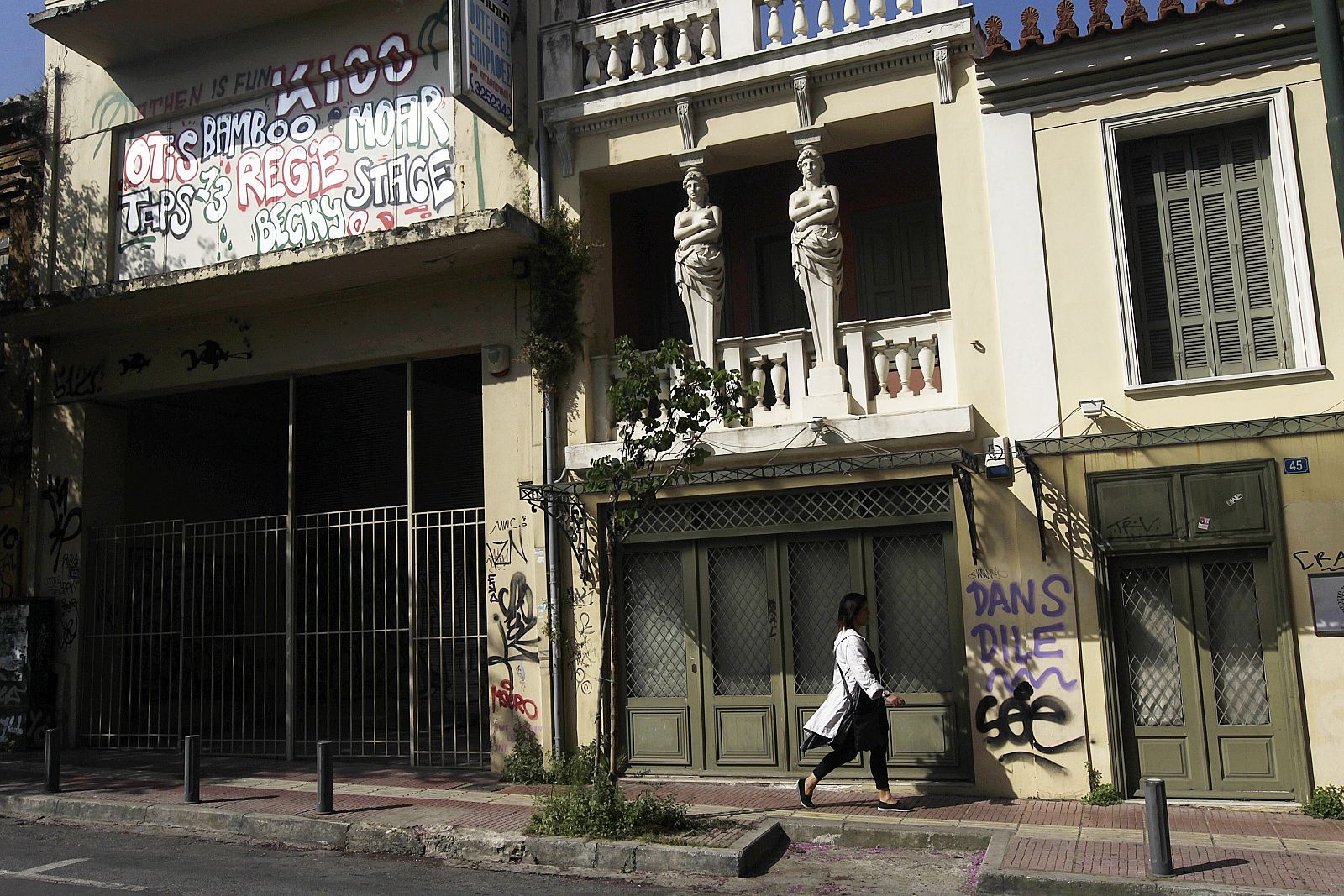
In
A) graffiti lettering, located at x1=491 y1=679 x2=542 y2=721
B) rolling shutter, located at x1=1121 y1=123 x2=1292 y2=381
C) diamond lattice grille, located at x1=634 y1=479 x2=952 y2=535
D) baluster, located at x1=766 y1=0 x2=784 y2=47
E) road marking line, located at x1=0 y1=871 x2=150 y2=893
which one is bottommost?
road marking line, located at x1=0 y1=871 x2=150 y2=893

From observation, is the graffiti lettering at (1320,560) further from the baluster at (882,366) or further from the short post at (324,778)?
the short post at (324,778)

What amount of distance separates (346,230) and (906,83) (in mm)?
6221

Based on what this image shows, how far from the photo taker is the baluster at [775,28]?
35.7 ft

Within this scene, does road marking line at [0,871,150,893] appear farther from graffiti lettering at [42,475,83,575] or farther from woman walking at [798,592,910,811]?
graffiti lettering at [42,475,83,575]

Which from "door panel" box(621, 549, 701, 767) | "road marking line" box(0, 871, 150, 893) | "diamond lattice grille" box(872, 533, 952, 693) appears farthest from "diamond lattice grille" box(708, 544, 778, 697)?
"road marking line" box(0, 871, 150, 893)

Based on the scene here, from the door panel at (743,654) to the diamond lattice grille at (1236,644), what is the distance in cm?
368

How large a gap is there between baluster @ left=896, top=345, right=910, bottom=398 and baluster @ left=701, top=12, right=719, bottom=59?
11.6 feet

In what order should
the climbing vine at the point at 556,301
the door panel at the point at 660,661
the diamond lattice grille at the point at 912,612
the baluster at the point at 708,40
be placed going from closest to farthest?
the diamond lattice grille at the point at 912,612 → the door panel at the point at 660,661 → the baluster at the point at 708,40 → the climbing vine at the point at 556,301

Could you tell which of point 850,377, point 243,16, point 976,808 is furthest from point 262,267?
point 976,808

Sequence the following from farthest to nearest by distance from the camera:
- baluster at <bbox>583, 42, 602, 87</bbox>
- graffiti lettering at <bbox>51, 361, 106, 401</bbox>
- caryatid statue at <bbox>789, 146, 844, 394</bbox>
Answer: graffiti lettering at <bbox>51, 361, 106, 401</bbox>
baluster at <bbox>583, 42, 602, 87</bbox>
caryatid statue at <bbox>789, 146, 844, 394</bbox>

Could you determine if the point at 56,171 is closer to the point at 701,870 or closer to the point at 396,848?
the point at 396,848

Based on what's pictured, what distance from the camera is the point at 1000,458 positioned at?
9516 millimetres

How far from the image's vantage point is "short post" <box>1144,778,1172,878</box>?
22.0 feet

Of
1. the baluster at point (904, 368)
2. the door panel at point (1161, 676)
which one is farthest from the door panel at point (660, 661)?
the door panel at point (1161, 676)
